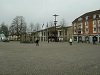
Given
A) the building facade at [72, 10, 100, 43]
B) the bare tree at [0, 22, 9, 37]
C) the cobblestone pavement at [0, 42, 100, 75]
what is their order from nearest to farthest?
the cobblestone pavement at [0, 42, 100, 75] → the building facade at [72, 10, 100, 43] → the bare tree at [0, 22, 9, 37]

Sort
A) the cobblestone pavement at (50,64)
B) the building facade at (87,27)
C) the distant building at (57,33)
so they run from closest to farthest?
the cobblestone pavement at (50,64)
the building facade at (87,27)
the distant building at (57,33)

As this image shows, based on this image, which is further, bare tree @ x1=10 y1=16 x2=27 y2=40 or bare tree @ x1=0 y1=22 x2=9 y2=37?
bare tree @ x1=0 y1=22 x2=9 y2=37

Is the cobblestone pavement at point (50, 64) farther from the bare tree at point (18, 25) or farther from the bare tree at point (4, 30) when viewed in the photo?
the bare tree at point (4, 30)

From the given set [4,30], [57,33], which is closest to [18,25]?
[4,30]

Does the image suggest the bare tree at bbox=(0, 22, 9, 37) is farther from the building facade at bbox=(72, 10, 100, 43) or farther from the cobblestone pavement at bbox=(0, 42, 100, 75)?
the cobblestone pavement at bbox=(0, 42, 100, 75)

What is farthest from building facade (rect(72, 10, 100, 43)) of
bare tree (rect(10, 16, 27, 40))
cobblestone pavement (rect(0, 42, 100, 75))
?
cobblestone pavement (rect(0, 42, 100, 75))

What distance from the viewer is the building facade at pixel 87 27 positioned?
8025 centimetres

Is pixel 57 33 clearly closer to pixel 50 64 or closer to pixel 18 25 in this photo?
pixel 18 25

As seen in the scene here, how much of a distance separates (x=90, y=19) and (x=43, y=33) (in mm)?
49287

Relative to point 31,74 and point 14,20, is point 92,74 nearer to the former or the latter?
point 31,74

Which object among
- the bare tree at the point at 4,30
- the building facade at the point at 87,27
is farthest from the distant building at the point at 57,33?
the bare tree at the point at 4,30

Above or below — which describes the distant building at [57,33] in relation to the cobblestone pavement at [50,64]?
above

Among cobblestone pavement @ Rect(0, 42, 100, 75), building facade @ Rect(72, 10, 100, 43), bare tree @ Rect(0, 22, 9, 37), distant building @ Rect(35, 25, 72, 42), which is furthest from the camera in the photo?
bare tree @ Rect(0, 22, 9, 37)

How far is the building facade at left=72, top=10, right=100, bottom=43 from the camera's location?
80250 millimetres
